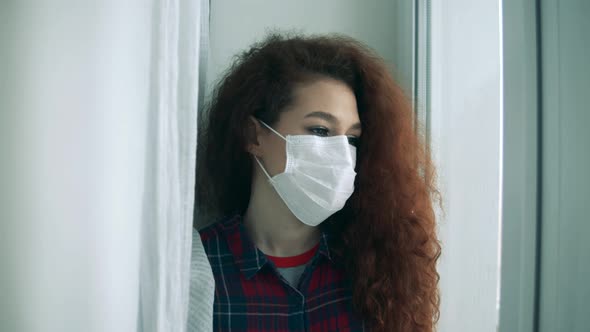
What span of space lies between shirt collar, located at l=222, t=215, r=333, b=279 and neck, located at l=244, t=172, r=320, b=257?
4 cm

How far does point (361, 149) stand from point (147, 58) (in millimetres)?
753

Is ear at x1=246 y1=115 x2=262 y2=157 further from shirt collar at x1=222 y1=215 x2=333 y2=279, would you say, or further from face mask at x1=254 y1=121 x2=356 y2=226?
shirt collar at x1=222 y1=215 x2=333 y2=279

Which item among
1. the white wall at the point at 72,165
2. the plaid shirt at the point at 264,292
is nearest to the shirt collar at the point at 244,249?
the plaid shirt at the point at 264,292

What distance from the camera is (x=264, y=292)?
41.6 inches

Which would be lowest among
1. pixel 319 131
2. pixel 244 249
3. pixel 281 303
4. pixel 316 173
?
pixel 281 303

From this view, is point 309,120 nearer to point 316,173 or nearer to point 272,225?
point 316,173

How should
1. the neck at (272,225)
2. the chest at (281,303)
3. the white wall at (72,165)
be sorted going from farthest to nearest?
the neck at (272,225)
the chest at (281,303)
the white wall at (72,165)

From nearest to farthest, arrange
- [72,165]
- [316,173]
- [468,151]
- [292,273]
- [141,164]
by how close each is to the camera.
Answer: [72,165] → [141,164] → [316,173] → [292,273] → [468,151]

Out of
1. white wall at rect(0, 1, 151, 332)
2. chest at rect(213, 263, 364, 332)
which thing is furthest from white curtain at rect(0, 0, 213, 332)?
chest at rect(213, 263, 364, 332)

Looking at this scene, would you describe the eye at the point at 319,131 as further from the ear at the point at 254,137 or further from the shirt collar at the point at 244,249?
the shirt collar at the point at 244,249

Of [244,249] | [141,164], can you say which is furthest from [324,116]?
[141,164]

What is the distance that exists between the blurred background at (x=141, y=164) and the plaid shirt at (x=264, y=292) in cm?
33

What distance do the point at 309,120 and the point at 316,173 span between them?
140 mm

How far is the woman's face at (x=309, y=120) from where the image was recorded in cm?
104
